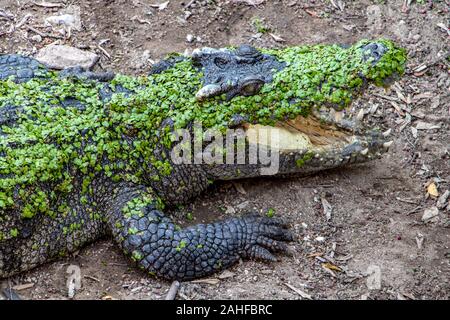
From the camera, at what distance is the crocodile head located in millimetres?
5195

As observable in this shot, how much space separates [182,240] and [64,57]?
2487mm

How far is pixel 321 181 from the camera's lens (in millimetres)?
5699

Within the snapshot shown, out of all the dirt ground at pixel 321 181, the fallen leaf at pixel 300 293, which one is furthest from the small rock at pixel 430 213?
the fallen leaf at pixel 300 293

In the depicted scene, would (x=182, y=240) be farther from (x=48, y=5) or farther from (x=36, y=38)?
(x=48, y=5)

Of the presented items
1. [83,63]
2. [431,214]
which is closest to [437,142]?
[431,214]

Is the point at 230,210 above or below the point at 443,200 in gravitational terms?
below

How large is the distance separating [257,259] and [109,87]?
183 centimetres

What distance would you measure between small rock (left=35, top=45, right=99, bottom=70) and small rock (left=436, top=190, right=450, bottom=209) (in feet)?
11.2

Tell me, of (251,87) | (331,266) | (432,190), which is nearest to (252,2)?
(251,87)

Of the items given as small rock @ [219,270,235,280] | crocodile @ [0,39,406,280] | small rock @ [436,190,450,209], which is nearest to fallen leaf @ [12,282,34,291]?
crocodile @ [0,39,406,280]

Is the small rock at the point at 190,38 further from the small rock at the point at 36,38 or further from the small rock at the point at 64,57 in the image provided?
the small rock at the point at 36,38

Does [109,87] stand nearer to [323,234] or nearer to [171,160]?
[171,160]

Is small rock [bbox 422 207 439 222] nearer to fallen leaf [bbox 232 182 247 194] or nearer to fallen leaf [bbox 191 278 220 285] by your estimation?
fallen leaf [bbox 232 182 247 194]

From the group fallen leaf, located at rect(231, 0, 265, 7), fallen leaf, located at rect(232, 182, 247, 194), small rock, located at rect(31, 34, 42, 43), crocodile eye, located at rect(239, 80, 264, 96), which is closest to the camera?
crocodile eye, located at rect(239, 80, 264, 96)
